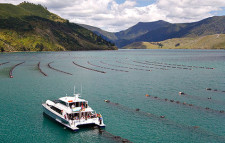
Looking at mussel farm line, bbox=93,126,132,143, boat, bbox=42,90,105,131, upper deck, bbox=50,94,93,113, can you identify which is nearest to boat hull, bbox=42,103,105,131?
boat, bbox=42,90,105,131

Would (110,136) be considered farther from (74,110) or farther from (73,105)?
(73,105)

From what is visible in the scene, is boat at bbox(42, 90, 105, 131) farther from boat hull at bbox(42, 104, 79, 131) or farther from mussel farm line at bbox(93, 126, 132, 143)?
mussel farm line at bbox(93, 126, 132, 143)

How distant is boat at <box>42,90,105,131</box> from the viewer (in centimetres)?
5689

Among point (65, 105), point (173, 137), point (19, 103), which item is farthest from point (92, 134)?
point (19, 103)

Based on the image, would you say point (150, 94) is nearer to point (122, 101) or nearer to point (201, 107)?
point (122, 101)

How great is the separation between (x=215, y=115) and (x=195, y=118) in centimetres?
712

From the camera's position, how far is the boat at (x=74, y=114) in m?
56.9

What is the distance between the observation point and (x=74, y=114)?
58.7 metres

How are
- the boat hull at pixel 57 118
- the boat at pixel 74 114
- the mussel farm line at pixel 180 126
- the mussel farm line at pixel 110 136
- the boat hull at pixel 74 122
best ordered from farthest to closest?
the boat hull at pixel 57 118 < the boat at pixel 74 114 < the boat hull at pixel 74 122 < the mussel farm line at pixel 180 126 < the mussel farm line at pixel 110 136

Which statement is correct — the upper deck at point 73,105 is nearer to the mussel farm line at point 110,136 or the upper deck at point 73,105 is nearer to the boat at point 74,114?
the boat at point 74,114

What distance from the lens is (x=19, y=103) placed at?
3044 inches

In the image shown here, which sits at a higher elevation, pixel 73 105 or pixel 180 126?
pixel 73 105

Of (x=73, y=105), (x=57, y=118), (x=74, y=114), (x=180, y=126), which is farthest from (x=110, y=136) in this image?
(x=180, y=126)

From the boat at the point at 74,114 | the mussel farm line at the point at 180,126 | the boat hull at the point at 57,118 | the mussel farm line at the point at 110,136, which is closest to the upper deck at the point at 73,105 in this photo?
the boat at the point at 74,114
